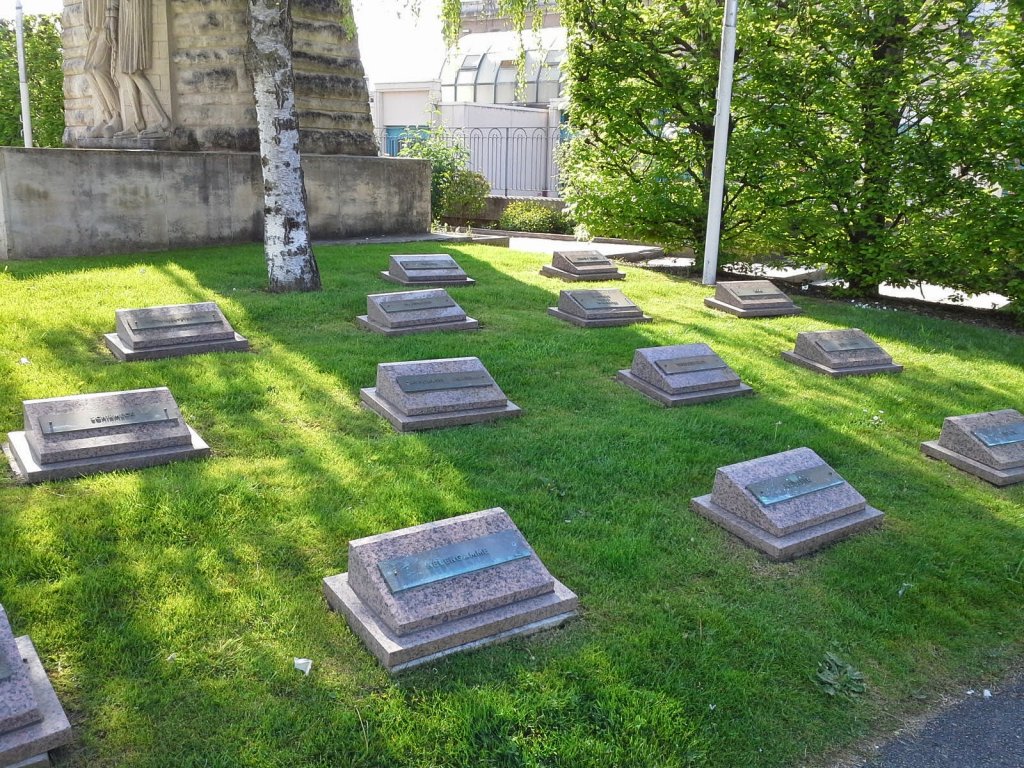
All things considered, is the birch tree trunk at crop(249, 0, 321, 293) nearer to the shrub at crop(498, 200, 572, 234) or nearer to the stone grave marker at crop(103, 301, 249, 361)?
the stone grave marker at crop(103, 301, 249, 361)

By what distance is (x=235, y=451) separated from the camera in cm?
572

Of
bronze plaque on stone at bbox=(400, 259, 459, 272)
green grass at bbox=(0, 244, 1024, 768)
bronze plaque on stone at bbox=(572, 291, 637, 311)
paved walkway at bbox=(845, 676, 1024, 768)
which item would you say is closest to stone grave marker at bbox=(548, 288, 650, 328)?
bronze plaque on stone at bbox=(572, 291, 637, 311)

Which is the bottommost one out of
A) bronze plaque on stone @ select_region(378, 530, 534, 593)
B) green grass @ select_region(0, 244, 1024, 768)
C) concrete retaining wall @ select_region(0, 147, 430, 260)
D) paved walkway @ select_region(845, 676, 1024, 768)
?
paved walkway @ select_region(845, 676, 1024, 768)

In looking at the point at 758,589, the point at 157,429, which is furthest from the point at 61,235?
the point at 758,589

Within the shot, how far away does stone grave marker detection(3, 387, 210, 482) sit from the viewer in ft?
16.7

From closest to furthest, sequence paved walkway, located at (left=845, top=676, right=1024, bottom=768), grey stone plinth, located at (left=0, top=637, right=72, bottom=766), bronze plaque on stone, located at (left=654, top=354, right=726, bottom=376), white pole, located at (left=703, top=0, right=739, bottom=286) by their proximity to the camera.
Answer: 1. grey stone plinth, located at (left=0, top=637, right=72, bottom=766)
2. paved walkway, located at (left=845, top=676, right=1024, bottom=768)
3. bronze plaque on stone, located at (left=654, top=354, right=726, bottom=376)
4. white pole, located at (left=703, top=0, right=739, bottom=286)

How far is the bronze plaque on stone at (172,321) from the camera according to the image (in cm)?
732

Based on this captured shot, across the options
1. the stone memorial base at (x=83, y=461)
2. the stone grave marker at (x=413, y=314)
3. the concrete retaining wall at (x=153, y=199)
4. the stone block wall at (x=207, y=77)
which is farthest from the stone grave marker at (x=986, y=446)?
the stone block wall at (x=207, y=77)

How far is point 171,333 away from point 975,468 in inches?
264

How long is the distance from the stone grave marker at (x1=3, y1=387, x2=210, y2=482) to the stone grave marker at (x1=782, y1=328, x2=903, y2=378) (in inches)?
240

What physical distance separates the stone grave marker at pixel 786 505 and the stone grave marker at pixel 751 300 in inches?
229

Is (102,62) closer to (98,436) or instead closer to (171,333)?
(171,333)

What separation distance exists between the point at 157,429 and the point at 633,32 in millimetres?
10917

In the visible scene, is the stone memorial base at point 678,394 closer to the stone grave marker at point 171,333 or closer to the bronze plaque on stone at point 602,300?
the bronze plaque on stone at point 602,300
